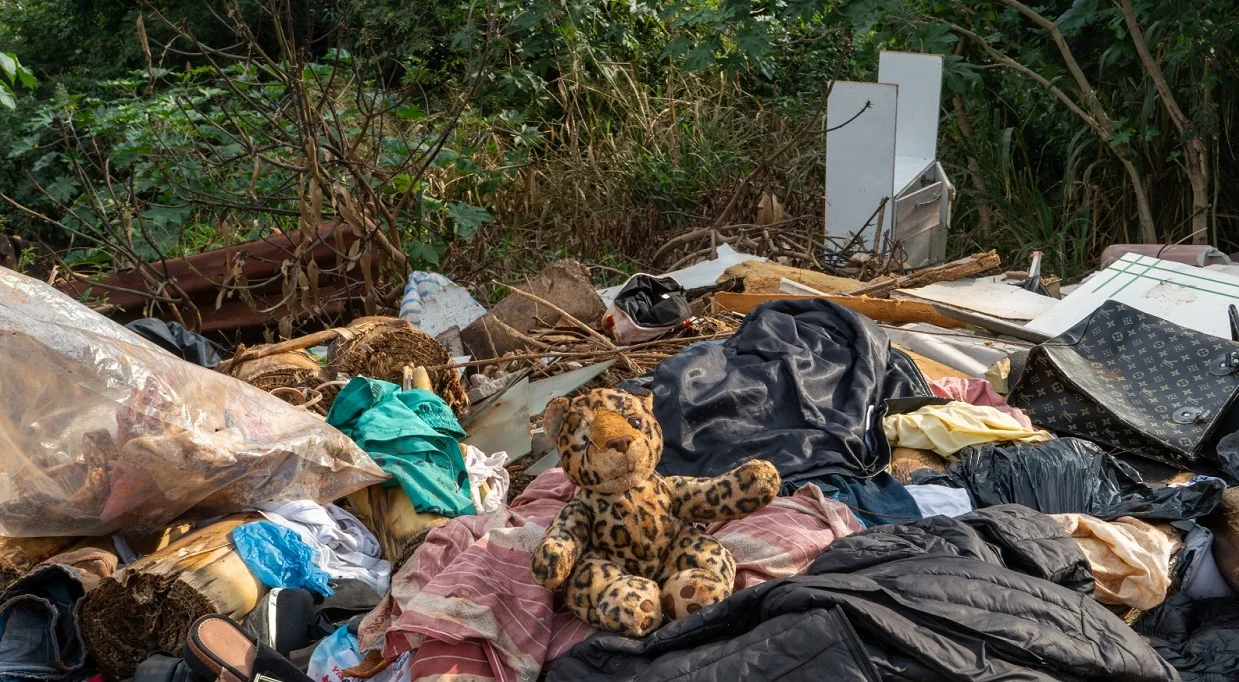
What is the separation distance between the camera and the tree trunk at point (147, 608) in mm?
2695

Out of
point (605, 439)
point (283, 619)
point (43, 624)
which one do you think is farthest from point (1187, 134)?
point (43, 624)

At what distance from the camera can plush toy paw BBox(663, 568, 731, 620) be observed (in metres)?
2.21

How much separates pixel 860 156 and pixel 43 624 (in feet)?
15.5

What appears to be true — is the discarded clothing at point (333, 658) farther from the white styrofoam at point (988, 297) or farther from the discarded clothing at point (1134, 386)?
the white styrofoam at point (988, 297)

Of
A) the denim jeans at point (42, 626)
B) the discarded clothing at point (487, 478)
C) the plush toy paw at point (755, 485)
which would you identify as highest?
the plush toy paw at point (755, 485)

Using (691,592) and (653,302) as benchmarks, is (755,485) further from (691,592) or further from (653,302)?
(653,302)

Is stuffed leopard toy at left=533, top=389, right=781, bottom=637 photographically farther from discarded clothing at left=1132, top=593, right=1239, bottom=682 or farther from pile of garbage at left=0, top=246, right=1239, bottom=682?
discarded clothing at left=1132, top=593, right=1239, bottom=682

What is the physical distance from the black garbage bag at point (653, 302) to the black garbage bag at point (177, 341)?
1655mm

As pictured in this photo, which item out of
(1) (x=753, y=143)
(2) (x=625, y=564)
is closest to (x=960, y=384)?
(2) (x=625, y=564)

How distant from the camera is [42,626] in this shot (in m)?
2.71

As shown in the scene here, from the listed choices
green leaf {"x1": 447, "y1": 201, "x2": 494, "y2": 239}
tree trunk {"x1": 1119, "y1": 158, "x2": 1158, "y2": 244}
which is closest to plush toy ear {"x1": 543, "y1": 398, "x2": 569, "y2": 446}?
green leaf {"x1": 447, "y1": 201, "x2": 494, "y2": 239}

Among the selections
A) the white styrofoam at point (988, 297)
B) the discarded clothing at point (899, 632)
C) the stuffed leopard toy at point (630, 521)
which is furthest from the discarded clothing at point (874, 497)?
the white styrofoam at point (988, 297)

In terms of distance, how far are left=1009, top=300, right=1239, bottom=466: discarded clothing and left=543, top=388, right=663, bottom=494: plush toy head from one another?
1.80 metres

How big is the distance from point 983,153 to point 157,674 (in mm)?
6553
